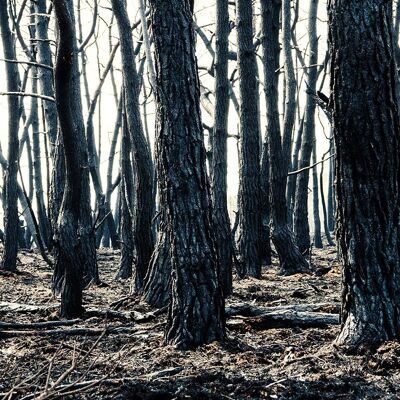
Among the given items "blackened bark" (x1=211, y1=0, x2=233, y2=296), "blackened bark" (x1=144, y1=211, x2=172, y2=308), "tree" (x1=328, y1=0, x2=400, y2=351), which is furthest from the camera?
"blackened bark" (x1=211, y1=0, x2=233, y2=296)

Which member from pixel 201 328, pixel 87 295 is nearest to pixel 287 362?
pixel 201 328

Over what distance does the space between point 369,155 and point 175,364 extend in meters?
1.83

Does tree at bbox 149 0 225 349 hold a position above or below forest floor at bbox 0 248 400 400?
above

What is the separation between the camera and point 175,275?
15.5ft

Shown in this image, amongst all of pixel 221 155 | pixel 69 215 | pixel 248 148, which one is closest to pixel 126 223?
pixel 248 148

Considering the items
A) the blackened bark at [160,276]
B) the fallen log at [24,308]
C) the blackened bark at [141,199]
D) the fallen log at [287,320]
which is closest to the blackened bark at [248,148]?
the blackened bark at [141,199]

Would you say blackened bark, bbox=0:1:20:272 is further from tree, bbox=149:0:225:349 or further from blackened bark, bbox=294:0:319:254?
tree, bbox=149:0:225:349

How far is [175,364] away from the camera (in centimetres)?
427

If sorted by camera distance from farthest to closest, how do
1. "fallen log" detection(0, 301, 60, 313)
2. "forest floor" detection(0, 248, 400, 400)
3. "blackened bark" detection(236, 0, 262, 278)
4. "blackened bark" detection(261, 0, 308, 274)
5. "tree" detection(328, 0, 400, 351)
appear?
"blackened bark" detection(261, 0, 308, 274) → "blackened bark" detection(236, 0, 262, 278) → "fallen log" detection(0, 301, 60, 313) → "tree" detection(328, 0, 400, 351) → "forest floor" detection(0, 248, 400, 400)

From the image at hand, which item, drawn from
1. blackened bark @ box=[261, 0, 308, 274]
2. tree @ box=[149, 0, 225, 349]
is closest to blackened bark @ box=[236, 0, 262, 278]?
blackened bark @ box=[261, 0, 308, 274]

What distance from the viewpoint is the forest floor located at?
364 cm

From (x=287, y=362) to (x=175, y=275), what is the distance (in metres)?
1.04

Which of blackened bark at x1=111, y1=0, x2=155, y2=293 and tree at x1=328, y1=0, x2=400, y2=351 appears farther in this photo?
blackened bark at x1=111, y1=0, x2=155, y2=293

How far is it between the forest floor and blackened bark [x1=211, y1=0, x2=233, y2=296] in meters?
1.06
